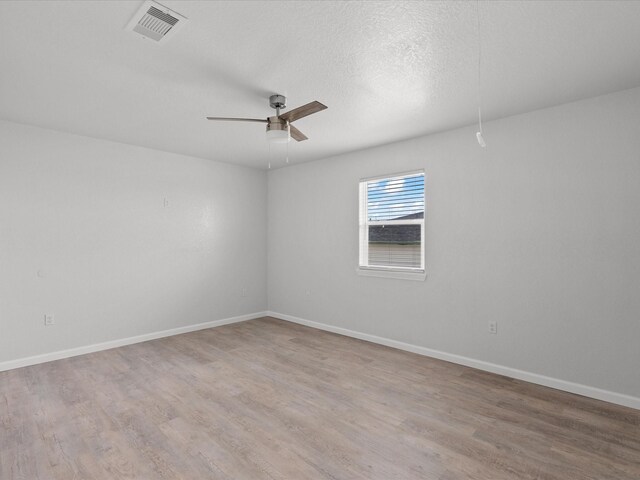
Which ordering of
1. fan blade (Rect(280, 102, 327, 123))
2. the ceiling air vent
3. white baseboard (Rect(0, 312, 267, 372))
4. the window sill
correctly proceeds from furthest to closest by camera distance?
the window sill, white baseboard (Rect(0, 312, 267, 372)), fan blade (Rect(280, 102, 327, 123)), the ceiling air vent

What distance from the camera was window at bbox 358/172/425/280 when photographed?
4.14m

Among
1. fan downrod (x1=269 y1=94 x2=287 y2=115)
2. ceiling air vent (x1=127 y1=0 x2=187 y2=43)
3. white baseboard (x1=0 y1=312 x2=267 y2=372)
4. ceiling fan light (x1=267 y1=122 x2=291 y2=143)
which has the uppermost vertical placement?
ceiling air vent (x1=127 y1=0 x2=187 y2=43)

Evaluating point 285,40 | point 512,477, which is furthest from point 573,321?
point 285,40

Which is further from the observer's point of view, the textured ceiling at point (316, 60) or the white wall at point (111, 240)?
the white wall at point (111, 240)

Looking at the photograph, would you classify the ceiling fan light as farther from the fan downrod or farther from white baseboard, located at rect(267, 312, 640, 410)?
white baseboard, located at rect(267, 312, 640, 410)

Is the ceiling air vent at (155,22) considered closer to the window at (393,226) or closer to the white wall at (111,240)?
the white wall at (111,240)

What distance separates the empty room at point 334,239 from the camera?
204cm

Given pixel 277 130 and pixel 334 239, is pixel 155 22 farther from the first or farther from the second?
pixel 334 239

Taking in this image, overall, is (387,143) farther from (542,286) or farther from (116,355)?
(116,355)

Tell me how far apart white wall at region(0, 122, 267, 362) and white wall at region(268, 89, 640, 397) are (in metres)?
2.19

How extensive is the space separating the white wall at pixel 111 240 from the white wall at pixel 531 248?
2.19 m

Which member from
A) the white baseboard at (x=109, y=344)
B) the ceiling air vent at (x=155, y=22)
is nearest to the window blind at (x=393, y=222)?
the white baseboard at (x=109, y=344)

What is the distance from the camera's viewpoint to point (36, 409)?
2.69 metres

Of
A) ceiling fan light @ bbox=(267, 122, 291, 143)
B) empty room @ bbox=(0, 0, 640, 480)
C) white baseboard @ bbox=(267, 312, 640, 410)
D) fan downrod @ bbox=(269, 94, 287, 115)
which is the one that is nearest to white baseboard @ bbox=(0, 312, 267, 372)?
empty room @ bbox=(0, 0, 640, 480)
